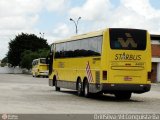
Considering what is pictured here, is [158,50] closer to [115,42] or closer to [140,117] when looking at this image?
[115,42]

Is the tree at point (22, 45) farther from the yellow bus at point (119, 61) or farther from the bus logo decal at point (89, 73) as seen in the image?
the yellow bus at point (119, 61)

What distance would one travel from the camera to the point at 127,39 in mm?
25453

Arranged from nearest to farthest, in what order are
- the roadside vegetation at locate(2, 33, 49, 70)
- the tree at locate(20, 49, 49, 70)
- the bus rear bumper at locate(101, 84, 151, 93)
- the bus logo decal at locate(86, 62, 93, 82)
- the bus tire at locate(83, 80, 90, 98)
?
the bus rear bumper at locate(101, 84, 151, 93) < the bus logo decal at locate(86, 62, 93, 82) < the bus tire at locate(83, 80, 90, 98) < the tree at locate(20, 49, 49, 70) < the roadside vegetation at locate(2, 33, 49, 70)

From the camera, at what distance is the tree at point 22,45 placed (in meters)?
124

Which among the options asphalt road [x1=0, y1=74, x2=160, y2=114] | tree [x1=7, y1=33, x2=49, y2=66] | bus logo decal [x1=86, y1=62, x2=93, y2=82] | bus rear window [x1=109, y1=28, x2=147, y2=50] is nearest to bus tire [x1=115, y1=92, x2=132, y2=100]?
asphalt road [x1=0, y1=74, x2=160, y2=114]

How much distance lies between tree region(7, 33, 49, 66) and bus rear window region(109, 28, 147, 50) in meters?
97.8

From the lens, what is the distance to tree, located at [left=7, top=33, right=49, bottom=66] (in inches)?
4879

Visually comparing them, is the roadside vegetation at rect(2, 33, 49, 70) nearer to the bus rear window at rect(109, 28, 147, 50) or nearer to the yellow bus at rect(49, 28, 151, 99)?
the yellow bus at rect(49, 28, 151, 99)

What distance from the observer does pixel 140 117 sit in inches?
653

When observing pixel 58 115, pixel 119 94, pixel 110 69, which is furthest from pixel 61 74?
pixel 58 115

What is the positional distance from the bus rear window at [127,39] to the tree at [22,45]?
9784 cm

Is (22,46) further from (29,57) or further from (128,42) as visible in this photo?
(128,42)

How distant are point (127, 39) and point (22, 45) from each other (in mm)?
100503

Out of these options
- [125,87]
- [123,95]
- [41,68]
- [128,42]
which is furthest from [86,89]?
[41,68]
